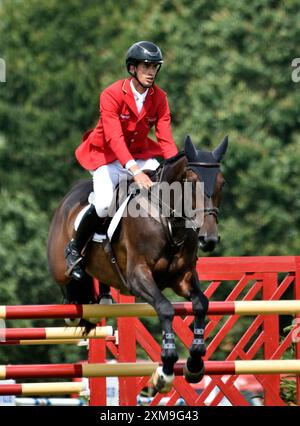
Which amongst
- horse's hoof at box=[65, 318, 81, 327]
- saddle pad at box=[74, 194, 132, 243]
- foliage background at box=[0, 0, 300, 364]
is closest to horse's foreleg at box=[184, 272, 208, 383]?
saddle pad at box=[74, 194, 132, 243]

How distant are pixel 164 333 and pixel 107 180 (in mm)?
1405

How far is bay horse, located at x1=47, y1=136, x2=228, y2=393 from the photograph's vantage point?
7332 mm

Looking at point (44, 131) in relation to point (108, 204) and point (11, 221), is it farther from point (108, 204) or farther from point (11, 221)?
point (108, 204)

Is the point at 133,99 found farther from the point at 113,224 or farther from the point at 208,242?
the point at 208,242

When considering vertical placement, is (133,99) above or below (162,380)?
above

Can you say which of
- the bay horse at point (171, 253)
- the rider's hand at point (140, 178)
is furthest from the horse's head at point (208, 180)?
the rider's hand at point (140, 178)

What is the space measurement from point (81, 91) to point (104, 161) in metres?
21.2

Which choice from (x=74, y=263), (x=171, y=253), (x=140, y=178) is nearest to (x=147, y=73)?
(x=140, y=178)

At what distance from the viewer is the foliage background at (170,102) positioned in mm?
24500

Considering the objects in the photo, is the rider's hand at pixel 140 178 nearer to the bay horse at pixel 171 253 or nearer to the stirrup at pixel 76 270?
the bay horse at pixel 171 253

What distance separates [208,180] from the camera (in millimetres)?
7316

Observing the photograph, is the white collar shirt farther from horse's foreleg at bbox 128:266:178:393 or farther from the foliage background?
the foliage background

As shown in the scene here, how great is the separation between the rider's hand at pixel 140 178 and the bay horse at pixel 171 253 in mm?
98

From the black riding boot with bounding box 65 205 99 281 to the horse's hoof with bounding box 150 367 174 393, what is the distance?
1.32 meters
